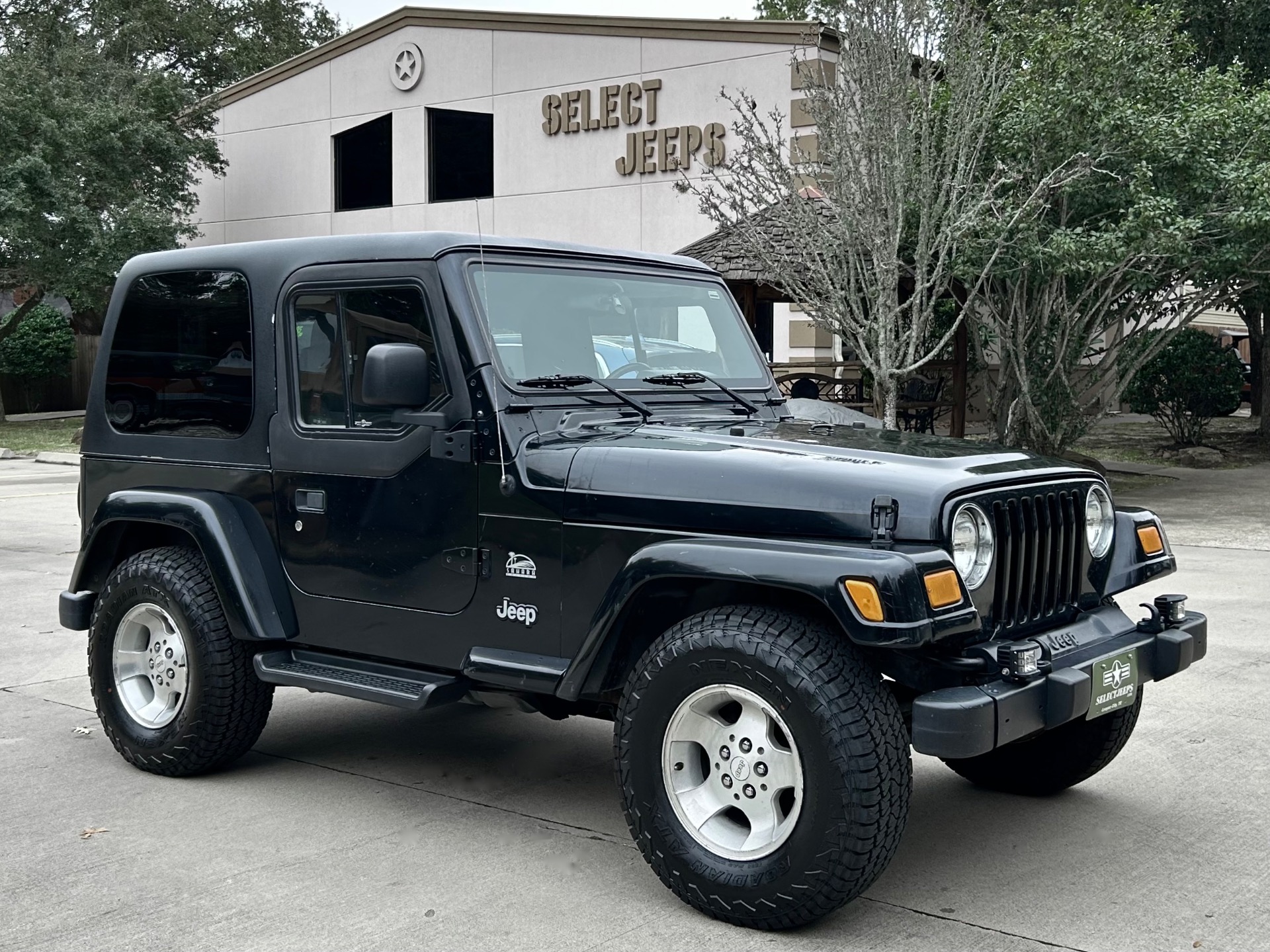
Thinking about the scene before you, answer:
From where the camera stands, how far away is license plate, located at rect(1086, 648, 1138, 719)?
13.4ft

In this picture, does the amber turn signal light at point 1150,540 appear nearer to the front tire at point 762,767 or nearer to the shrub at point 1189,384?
the front tire at point 762,767

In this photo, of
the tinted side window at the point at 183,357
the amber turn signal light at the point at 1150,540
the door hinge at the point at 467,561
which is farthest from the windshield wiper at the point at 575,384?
the amber turn signal light at the point at 1150,540

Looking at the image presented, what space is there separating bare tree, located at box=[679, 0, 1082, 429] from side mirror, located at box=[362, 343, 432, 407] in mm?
9933

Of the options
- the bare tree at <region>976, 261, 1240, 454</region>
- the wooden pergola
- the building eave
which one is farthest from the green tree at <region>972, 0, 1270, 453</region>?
the building eave

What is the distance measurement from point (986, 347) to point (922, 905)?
17212mm

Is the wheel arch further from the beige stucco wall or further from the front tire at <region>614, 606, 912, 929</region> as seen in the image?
the beige stucco wall

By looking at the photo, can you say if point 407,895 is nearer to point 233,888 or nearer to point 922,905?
point 233,888

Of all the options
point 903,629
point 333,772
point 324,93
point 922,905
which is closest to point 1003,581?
point 903,629

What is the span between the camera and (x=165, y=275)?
223 inches

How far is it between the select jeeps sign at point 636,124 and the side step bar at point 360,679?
17.1m

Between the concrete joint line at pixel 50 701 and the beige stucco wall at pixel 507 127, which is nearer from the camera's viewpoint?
the concrete joint line at pixel 50 701

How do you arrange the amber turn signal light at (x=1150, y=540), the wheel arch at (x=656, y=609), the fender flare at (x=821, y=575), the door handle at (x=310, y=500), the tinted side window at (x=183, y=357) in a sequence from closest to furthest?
the fender flare at (x=821, y=575) < the wheel arch at (x=656, y=609) < the amber turn signal light at (x=1150, y=540) < the door handle at (x=310, y=500) < the tinted side window at (x=183, y=357)

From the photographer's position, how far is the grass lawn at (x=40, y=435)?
24.2 metres

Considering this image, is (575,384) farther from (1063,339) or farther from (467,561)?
(1063,339)
